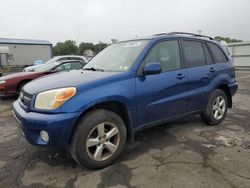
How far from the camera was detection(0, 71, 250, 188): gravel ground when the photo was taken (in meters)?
2.85

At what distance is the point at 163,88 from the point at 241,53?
17835 millimetres

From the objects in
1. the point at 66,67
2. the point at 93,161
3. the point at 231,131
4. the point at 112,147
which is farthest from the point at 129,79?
the point at 66,67

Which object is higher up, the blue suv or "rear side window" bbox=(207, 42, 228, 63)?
"rear side window" bbox=(207, 42, 228, 63)

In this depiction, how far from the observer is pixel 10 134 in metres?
4.61

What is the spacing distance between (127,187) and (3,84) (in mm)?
6444

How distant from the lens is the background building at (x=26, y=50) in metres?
29.9

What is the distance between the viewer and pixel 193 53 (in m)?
4.43

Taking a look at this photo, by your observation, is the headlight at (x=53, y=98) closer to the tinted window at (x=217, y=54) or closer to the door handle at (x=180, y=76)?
the door handle at (x=180, y=76)

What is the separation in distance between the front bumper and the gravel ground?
1.62 feet

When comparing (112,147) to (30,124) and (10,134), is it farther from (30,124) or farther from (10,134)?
(10,134)

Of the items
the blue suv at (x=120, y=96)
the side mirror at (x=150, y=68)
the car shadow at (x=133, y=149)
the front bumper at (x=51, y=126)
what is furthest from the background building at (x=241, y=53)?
the front bumper at (x=51, y=126)

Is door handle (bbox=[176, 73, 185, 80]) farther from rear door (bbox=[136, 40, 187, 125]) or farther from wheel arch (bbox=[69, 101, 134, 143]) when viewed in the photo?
wheel arch (bbox=[69, 101, 134, 143])

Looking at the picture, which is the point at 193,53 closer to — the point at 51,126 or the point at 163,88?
the point at 163,88

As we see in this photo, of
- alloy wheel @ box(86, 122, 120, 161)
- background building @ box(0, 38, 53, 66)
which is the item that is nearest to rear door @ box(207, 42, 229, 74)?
alloy wheel @ box(86, 122, 120, 161)
